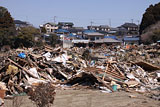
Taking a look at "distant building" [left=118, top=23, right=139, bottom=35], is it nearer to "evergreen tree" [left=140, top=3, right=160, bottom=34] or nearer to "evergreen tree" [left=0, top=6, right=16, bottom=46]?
"evergreen tree" [left=140, top=3, right=160, bottom=34]

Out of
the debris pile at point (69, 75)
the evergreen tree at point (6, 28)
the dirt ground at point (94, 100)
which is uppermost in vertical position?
the evergreen tree at point (6, 28)

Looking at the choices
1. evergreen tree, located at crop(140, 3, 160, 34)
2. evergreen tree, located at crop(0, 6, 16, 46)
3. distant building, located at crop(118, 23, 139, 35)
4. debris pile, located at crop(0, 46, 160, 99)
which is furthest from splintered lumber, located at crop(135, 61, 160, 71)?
distant building, located at crop(118, 23, 139, 35)

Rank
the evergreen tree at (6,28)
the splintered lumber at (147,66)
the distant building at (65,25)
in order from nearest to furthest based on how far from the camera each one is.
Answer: the splintered lumber at (147,66)
the evergreen tree at (6,28)
the distant building at (65,25)

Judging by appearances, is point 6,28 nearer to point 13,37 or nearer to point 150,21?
point 13,37

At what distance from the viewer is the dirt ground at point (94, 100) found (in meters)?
6.84

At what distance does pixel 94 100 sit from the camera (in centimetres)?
740

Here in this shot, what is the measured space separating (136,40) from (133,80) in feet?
96.1

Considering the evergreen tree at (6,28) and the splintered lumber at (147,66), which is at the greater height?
the evergreen tree at (6,28)

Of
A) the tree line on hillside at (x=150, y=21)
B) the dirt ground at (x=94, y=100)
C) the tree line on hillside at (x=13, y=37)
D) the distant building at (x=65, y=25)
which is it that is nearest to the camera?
the dirt ground at (x=94, y=100)

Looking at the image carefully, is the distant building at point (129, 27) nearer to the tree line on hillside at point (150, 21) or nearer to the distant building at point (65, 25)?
the distant building at point (65, 25)

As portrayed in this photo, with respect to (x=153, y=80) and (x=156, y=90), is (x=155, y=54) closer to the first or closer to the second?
(x=153, y=80)

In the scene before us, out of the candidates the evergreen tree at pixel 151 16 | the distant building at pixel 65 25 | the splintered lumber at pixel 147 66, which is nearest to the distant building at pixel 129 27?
the distant building at pixel 65 25

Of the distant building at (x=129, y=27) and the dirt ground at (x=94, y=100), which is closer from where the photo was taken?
the dirt ground at (x=94, y=100)

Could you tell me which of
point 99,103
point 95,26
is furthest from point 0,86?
point 95,26
